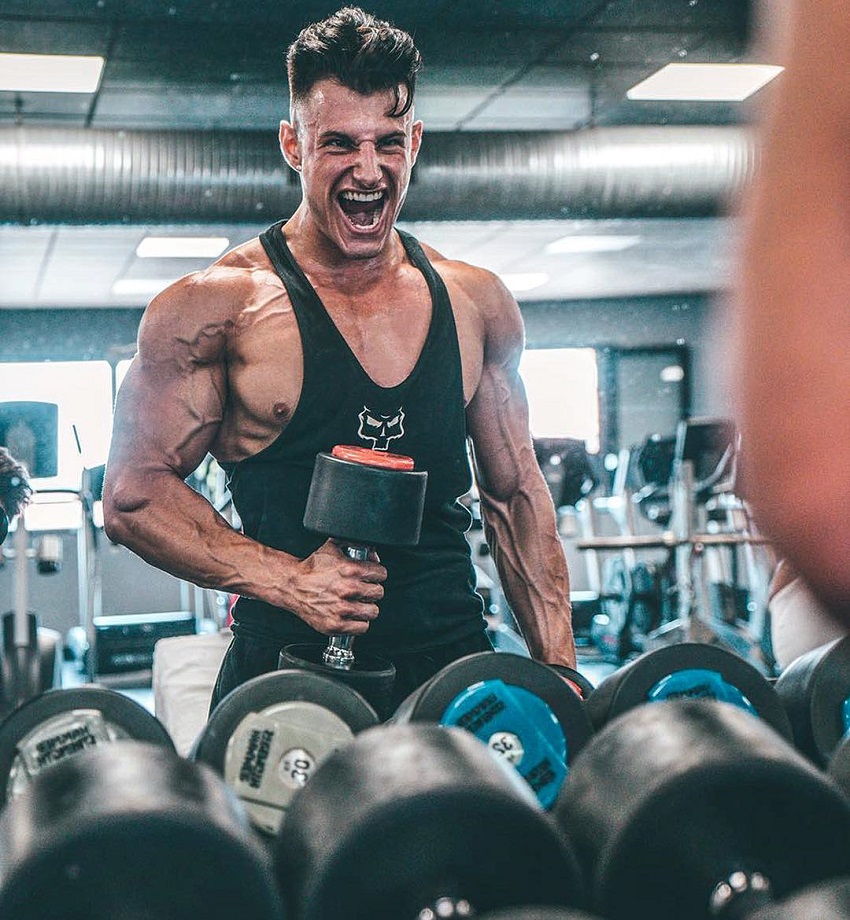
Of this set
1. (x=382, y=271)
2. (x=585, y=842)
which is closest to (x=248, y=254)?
(x=382, y=271)

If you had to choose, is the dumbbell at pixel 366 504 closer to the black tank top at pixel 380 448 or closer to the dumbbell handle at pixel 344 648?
the dumbbell handle at pixel 344 648

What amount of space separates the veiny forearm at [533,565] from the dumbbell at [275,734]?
0.73 metres

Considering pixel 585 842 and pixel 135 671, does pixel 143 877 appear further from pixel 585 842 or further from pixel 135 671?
pixel 135 671

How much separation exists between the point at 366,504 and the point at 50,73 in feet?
13.1

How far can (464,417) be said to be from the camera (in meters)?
1.61

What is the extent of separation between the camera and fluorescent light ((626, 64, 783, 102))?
4902 millimetres

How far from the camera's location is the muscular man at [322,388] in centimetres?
148

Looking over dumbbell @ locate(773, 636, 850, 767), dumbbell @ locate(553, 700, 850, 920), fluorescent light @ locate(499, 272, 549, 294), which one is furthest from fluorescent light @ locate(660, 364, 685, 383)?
dumbbell @ locate(553, 700, 850, 920)

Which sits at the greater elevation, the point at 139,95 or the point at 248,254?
the point at 139,95

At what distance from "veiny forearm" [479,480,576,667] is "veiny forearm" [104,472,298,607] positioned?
0.39 m

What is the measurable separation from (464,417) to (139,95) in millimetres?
3880

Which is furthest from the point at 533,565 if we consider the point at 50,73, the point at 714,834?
the point at 50,73

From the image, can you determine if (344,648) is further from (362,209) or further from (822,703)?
(362,209)

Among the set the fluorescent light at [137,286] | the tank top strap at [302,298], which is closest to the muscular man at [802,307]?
the tank top strap at [302,298]
